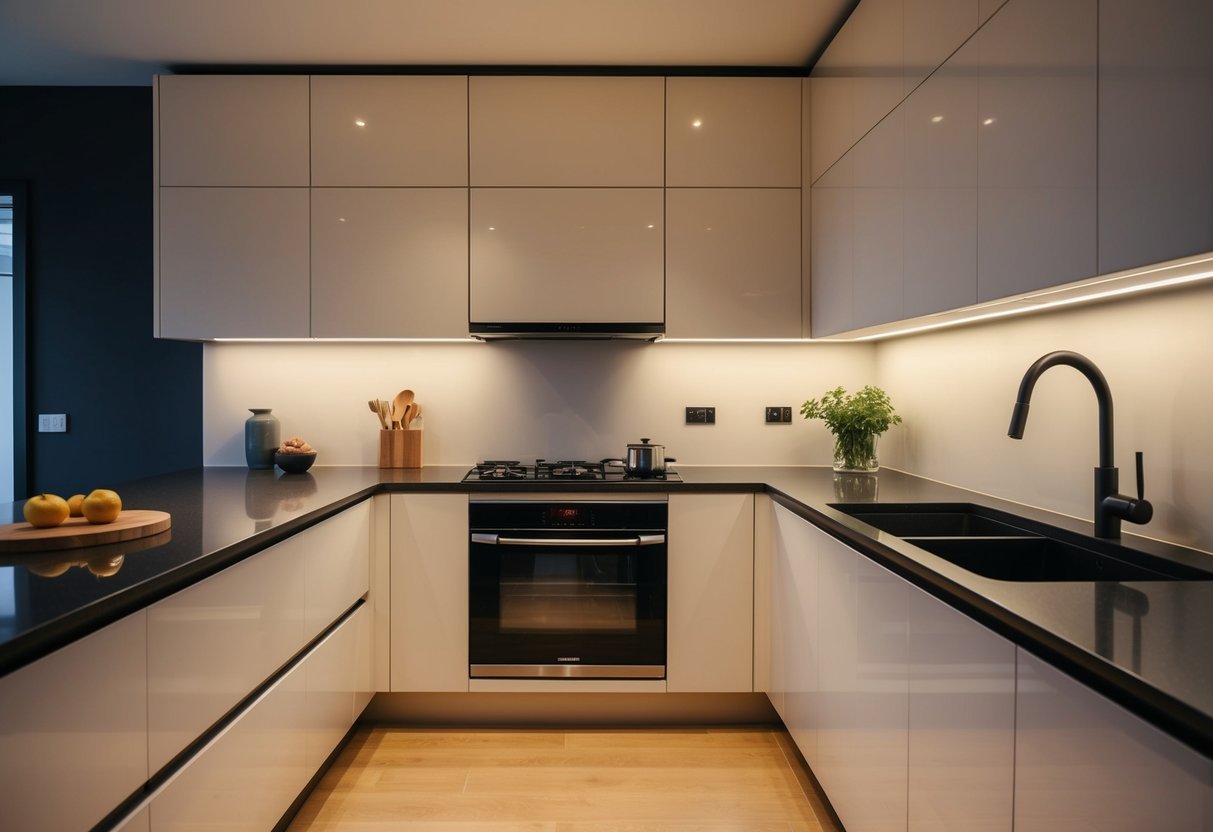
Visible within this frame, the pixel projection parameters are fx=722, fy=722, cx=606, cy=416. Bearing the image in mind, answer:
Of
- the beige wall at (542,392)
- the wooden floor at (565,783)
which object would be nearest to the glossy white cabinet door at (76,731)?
the wooden floor at (565,783)

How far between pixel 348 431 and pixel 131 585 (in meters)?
2.08

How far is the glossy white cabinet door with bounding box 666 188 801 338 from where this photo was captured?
293 cm

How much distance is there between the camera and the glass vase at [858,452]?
2883 millimetres

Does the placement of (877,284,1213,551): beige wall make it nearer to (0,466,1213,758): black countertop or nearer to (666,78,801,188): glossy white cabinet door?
(0,466,1213,758): black countertop

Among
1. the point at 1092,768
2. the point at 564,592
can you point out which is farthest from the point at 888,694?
the point at 564,592

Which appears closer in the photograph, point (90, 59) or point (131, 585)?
point (131, 585)

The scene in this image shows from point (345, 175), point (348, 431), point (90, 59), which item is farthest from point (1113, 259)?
point (90, 59)

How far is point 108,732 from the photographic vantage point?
117cm

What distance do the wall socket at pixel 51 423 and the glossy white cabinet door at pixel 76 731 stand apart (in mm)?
2626

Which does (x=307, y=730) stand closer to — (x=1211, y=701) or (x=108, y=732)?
(x=108, y=732)

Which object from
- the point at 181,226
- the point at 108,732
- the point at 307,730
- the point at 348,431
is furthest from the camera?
the point at 348,431

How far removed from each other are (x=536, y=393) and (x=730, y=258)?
1.03 meters

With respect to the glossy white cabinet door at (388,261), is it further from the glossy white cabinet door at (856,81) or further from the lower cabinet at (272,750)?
the glossy white cabinet door at (856,81)

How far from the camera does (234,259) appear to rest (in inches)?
115
